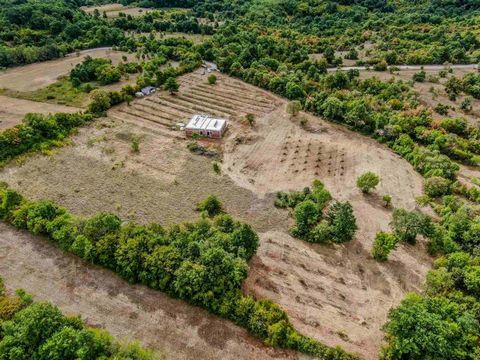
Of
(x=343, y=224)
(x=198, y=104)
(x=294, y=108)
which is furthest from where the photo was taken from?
(x=198, y=104)

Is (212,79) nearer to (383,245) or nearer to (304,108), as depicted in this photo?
(304,108)

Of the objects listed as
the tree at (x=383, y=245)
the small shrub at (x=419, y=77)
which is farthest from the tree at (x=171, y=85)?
the small shrub at (x=419, y=77)

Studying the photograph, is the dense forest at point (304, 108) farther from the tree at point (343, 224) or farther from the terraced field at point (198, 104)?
the terraced field at point (198, 104)

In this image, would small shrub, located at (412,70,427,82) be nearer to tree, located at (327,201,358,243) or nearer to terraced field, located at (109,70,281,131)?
terraced field, located at (109,70,281,131)

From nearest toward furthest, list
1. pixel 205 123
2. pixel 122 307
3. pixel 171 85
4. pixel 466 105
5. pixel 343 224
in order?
pixel 122 307 → pixel 343 224 → pixel 205 123 → pixel 466 105 → pixel 171 85

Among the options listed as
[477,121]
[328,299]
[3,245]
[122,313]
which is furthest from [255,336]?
[477,121]

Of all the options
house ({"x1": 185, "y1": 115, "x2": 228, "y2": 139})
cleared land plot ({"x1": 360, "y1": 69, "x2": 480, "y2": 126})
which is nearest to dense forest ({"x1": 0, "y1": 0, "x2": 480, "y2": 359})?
cleared land plot ({"x1": 360, "y1": 69, "x2": 480, "y2": 126})

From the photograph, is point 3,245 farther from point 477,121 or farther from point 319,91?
point 477,121

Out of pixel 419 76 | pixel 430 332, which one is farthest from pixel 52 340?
pixel 419 76
